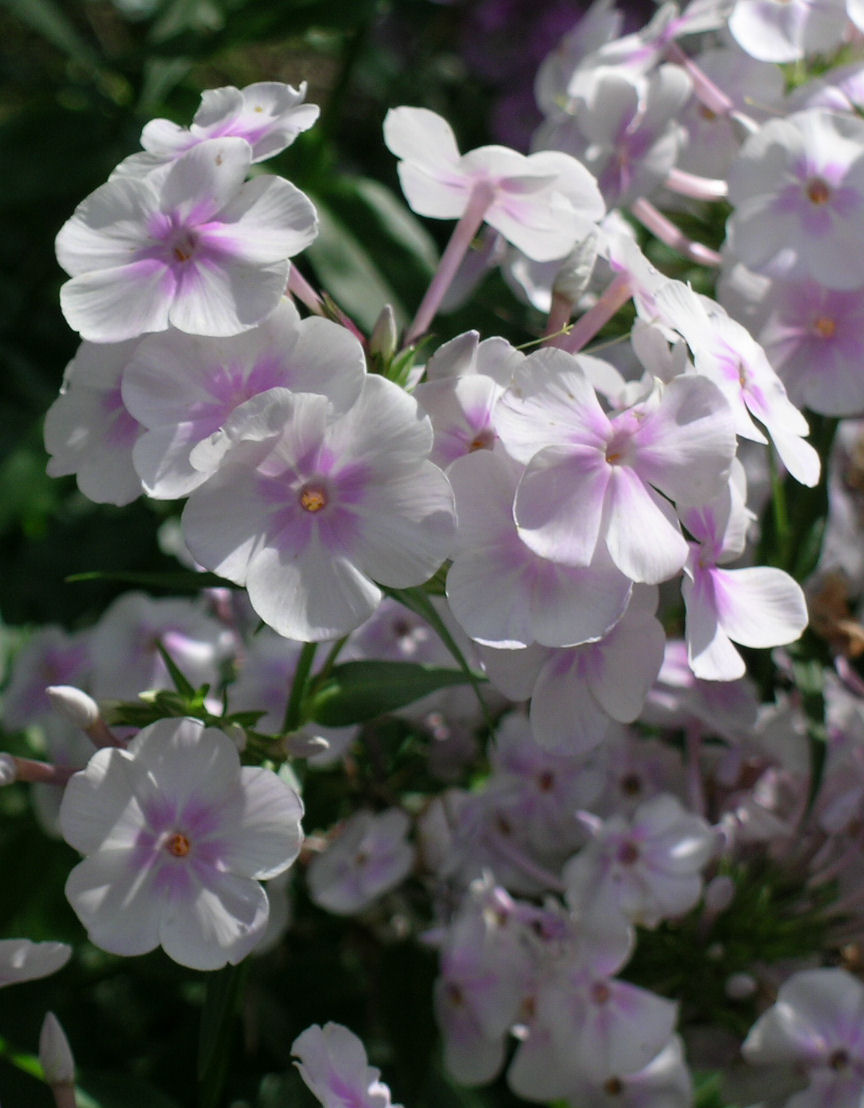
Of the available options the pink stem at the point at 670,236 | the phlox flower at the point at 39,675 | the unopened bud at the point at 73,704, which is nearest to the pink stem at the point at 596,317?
the pink stem at the point at 670,236

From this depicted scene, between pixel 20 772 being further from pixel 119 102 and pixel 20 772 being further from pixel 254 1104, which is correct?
pixel 119 102

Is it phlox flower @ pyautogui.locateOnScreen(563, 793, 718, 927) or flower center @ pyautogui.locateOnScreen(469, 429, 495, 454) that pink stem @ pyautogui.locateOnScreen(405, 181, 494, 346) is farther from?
phlox flower @ pyautogui.locateOnScreen(563, 793, 718, 927)

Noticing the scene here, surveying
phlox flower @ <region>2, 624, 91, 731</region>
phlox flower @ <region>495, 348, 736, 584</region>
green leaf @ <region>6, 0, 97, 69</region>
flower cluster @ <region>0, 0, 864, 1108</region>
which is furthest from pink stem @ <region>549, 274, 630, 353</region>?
green leaf @ <region>6, 0, 97, 69</region>

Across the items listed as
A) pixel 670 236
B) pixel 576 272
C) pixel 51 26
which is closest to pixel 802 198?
pixel 670 236

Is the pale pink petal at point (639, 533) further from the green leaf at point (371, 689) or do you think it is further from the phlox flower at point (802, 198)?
the phlox flower at point (802, 198)

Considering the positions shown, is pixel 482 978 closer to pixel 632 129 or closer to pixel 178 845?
pixel 178 845

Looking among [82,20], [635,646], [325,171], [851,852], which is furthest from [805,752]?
[82,20]
